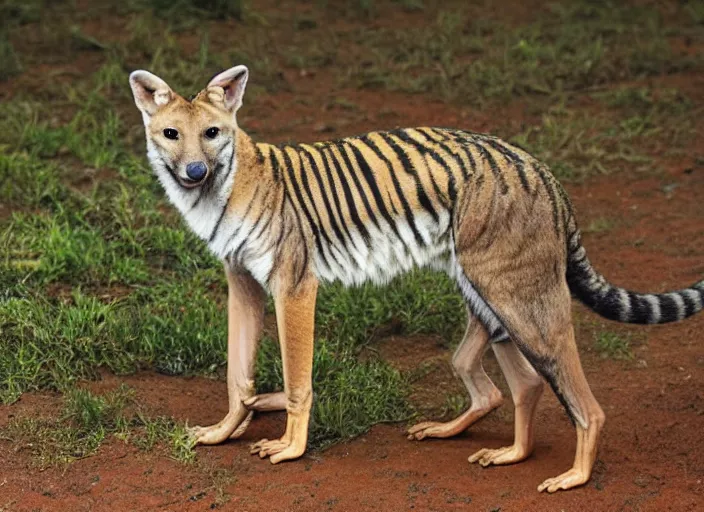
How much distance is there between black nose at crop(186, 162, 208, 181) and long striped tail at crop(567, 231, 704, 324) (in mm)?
1756

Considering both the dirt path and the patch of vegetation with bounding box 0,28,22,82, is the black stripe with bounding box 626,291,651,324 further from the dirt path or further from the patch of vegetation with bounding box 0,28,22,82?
the patch of vegetation with bounding box 0,28,22,82

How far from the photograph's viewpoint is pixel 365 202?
5.97 m

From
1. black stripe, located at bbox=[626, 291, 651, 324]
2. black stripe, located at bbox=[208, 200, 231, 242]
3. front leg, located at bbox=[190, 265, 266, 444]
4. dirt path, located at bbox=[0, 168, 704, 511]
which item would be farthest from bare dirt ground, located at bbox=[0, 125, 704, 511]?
black stripe, located at bbox=[208, 200, 231, 242]

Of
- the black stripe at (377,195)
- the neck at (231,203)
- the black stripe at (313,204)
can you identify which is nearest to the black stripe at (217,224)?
the neck at (231,203)

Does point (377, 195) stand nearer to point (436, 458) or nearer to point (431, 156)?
point (431, 156)

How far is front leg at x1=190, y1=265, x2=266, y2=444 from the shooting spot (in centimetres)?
623

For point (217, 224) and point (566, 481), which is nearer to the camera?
Result: point (566, 481)

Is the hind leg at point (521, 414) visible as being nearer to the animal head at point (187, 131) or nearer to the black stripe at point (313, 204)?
the black stripe at point (313, 204)

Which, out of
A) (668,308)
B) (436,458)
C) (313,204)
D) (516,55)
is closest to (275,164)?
(313,204)

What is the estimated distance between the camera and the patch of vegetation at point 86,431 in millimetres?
6020

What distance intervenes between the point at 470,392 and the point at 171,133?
203 cm

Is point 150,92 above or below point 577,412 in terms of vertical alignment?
above

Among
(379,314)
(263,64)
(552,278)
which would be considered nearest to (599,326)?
(379,314)

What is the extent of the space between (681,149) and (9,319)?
17.1ft
